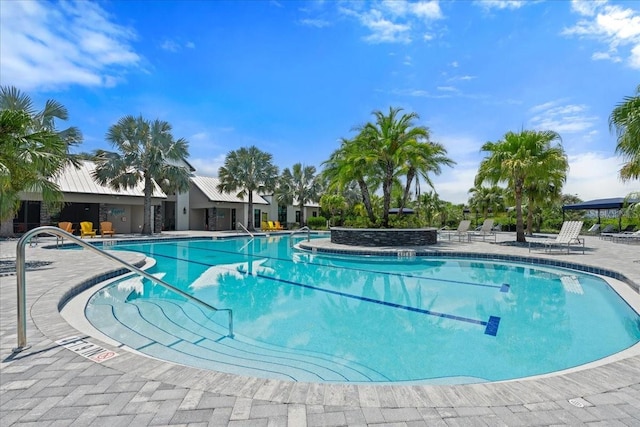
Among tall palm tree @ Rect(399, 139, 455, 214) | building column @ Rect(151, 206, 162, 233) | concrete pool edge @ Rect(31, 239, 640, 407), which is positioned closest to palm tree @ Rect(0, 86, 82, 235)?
concrete pool edge @ Rect(31, 239, 640, 407)

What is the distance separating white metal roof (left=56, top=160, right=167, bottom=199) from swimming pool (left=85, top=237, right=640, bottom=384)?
15854mm

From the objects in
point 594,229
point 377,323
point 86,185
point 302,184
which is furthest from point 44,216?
point 594,229

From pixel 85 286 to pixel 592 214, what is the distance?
4810cm

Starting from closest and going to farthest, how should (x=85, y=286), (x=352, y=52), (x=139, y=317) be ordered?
(x=139, y=317) → (x=85, y=286) → (x=352, y=52)

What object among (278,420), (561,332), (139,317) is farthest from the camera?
(139,317)

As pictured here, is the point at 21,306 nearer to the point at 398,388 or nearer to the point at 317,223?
the point at 398,388

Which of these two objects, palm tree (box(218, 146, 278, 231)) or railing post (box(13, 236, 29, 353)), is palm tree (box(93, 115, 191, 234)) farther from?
railing post (box(13, 236, 29, 353))

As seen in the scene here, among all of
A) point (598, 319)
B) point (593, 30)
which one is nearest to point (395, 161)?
point (593, 30)

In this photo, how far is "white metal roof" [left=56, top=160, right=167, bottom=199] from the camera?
2223cm

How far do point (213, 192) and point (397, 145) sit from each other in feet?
62.2

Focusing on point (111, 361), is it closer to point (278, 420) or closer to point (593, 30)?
point (278, 420)

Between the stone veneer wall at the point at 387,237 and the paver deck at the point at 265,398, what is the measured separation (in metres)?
13.4

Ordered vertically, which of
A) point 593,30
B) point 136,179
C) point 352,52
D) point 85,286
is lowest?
point 85,286

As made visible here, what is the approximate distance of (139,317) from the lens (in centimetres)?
631
